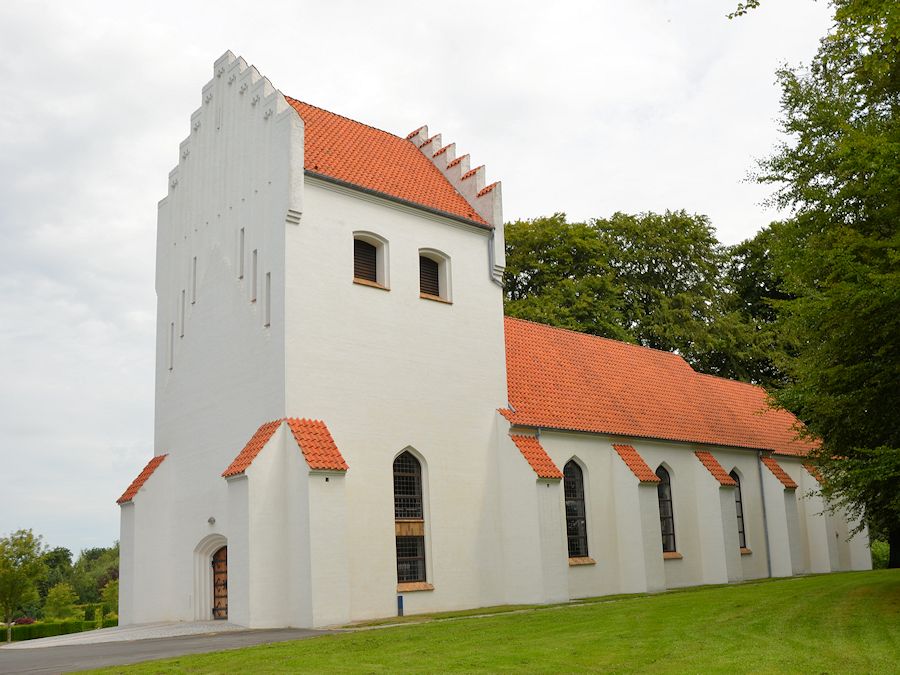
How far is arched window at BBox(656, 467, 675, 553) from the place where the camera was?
2812cm

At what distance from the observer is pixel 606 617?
642 inches

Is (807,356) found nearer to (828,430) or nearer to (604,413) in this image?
(828,430)

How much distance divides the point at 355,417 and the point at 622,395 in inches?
476

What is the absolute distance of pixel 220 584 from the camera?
21406mm

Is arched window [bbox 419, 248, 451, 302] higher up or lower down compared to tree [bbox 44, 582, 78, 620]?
higher up

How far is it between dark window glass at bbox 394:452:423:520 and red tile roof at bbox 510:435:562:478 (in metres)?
2.98

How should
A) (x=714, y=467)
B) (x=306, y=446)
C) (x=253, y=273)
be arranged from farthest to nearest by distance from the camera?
(x=714, y=467), (x=253, y=273), (x=306, y=446)

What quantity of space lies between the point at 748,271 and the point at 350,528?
32.9 m

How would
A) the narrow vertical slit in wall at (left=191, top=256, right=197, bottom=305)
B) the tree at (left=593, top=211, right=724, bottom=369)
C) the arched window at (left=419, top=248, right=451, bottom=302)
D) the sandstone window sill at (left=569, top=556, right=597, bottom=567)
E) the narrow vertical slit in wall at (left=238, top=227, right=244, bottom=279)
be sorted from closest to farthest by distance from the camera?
the narrow vertical slit in wall at (left=238, top=227, right=244, bottom=279) → the arched window at (left=419, top=248, right=451, bottom=302) → the narrow vertical slit in wall at (left=191, top=256, right=197, bottom=305) → the sandstone window sill at (left=569, top=556, right=597, bottom=567) → the tree at (left=593, top=211, right=724, bottom=369)

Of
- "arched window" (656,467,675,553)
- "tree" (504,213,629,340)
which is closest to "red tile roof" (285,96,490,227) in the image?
"arched window" (656,467,675,553)

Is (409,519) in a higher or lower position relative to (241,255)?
lower

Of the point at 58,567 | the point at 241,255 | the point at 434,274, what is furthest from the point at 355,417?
the point at 58,567

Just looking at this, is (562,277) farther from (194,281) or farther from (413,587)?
(413,587)

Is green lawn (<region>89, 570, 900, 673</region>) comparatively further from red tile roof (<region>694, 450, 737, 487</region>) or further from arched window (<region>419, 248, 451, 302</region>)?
red tile roof (<region>694, 450, 737, 487</region>)
